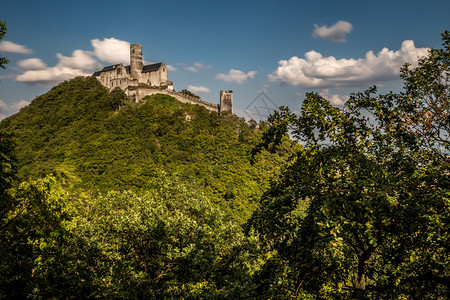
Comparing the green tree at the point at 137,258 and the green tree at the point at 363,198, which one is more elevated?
the green tree at the point at 363,198

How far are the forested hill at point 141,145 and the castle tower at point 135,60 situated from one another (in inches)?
319

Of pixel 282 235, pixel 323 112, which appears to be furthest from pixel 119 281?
pixel 323 112

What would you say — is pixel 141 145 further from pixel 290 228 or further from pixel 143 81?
pixel 290 228

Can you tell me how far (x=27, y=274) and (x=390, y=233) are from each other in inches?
695

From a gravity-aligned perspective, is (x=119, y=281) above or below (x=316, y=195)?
below

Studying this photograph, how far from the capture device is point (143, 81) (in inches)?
3007

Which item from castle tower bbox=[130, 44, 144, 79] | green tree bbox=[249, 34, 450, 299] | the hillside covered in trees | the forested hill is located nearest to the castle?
castle tower bbox=[130, 44, 144, 79]

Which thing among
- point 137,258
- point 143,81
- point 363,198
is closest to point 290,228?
point 363,198

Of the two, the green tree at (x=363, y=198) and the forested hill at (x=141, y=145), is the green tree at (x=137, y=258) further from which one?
the forested hill at (x=141, y=145)

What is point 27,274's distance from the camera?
15.4m

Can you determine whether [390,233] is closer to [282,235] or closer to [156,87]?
[282,235]

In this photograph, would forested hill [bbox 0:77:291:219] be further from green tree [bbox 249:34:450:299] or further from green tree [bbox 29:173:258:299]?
green tree [bbox 249:34:450:299]

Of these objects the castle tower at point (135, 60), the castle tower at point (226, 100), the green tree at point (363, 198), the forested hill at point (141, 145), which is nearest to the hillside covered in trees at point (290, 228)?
the green tree at point (363, 198)

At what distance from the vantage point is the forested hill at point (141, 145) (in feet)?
172
